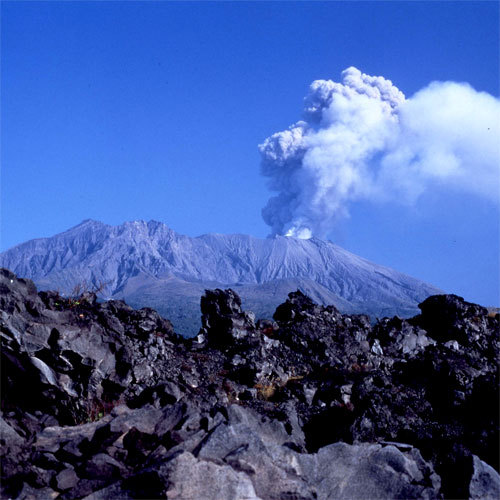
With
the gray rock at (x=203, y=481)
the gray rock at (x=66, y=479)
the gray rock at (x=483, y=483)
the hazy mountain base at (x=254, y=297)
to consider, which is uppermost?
the hazy mountain base at (x=254, y=297)

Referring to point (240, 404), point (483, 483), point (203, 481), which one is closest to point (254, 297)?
point (240, 404)

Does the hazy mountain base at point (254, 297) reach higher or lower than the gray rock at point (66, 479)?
higher

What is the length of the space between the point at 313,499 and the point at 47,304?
32.4 feet

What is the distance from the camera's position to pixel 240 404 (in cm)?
1255

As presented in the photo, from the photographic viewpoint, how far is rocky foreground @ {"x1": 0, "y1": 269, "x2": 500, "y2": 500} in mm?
7078

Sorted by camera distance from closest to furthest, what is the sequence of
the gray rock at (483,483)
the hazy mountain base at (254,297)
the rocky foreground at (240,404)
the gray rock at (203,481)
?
the gray rock at (203,481) → the rocky foreground at (240,404) → the gray rock at (483,483) → the hazy mountain base at (254,297)

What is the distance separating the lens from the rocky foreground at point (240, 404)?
23.2 feet

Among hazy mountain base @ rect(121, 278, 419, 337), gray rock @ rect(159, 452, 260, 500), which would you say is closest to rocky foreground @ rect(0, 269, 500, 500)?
gray rock @ rect(159, 452, 260, 500)

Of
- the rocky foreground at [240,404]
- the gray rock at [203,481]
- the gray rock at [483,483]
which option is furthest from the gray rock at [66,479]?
the gray rock at [483,483]

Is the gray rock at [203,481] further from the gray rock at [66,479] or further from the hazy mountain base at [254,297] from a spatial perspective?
the hazy mountain base at [254,297]

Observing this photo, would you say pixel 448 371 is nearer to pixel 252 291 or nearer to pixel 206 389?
pixel 206 389

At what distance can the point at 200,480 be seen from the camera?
21.1ft

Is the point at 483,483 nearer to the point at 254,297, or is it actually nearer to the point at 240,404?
the point at 240,404

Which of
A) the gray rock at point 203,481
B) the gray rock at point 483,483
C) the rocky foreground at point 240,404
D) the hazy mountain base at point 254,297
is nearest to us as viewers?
the gray rock at point 203,481
